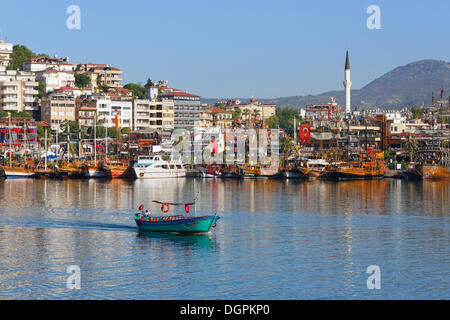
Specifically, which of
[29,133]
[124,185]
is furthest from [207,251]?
[29,133]

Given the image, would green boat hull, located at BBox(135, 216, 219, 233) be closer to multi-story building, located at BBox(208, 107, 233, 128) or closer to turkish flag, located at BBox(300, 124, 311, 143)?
turkish flag, located at BBox(300, 124, 311, 143)

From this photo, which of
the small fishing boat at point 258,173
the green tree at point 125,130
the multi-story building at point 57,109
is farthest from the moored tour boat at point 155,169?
the multi-story building at point 57,109

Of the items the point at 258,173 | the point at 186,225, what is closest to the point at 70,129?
the point at 258,173

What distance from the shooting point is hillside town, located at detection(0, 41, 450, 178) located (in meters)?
113

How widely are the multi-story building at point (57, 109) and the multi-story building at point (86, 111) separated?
1.06m

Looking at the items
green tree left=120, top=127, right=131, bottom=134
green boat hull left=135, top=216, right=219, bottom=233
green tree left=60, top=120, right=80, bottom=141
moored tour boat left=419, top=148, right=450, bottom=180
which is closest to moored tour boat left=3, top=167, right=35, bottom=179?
green tree left=60, top=120, right=80, bottom=141

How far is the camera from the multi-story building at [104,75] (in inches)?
6698

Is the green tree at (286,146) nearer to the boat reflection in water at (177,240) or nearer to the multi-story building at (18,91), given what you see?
the multi-story building at (18,91)

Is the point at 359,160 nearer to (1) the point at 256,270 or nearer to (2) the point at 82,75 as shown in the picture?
(2) the point at 82,75

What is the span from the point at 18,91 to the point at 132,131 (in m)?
23.1

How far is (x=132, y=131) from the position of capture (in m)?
146

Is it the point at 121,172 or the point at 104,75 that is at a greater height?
the point at 104,75

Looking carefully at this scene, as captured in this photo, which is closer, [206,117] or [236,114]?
[206,117]

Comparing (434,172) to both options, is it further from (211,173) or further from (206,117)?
(206,117)
